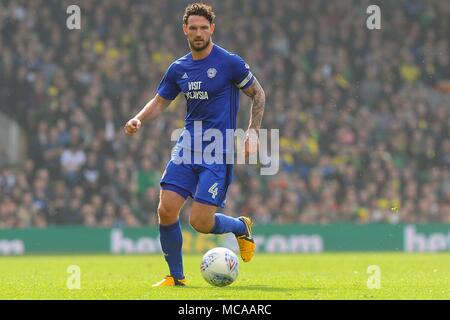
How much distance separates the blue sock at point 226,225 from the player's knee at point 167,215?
470 mm

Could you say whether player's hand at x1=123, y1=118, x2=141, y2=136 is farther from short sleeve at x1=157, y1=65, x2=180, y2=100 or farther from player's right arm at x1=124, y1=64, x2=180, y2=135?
short sleeve at x1=157, y1=65, x2=180, y2=100

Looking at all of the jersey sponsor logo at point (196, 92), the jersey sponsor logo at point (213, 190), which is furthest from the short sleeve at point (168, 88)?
the jersey sponsor logo at point (213, 190)

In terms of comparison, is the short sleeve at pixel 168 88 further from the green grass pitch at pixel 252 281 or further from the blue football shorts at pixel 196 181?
the green grass pitch at pixel 252 281

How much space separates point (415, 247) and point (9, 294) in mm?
13160

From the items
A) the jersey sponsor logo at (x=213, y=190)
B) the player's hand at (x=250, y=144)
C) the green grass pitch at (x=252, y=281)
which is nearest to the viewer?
the green grass pitch at (x=252, y=281)

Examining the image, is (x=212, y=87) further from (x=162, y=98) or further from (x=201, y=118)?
(x=162, y=98)

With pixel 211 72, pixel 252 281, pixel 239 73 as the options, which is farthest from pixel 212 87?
pixel 252 281

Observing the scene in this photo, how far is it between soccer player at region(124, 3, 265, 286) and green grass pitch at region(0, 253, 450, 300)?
2.02ft

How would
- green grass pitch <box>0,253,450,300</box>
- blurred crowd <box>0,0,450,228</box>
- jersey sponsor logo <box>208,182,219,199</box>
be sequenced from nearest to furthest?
green grass pitch <box>0,253,450,300</box>
jersey sponsor logo <box>208,182,219,199</box>
blurred crowd <box>0,0,450,228</box>

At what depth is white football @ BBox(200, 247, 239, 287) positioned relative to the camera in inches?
383

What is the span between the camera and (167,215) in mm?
9750

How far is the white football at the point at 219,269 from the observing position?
9727mm

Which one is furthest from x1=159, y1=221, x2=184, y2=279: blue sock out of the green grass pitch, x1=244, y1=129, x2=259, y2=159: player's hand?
x1=244, y1=129, x2=259, y2=159: player's hand

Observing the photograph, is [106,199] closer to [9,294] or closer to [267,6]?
[267,6]
